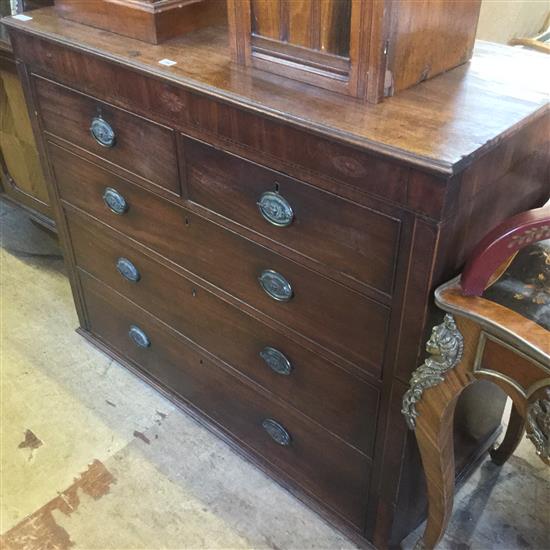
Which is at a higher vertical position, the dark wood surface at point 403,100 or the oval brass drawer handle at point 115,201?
the dark wood surface at point 403,100

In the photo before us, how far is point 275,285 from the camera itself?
110 centimetres

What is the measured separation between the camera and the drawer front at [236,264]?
1.01m

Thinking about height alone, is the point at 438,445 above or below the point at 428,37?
below

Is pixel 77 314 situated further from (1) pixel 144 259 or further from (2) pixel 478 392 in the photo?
(2) pixel 478 392

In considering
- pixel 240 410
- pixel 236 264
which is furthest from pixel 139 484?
pixel 236 264

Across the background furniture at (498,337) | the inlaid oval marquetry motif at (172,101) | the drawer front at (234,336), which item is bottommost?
the drawer front at (234,336)

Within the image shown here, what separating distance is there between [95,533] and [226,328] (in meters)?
0.52

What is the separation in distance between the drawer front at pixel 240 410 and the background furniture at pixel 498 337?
0.29 metres

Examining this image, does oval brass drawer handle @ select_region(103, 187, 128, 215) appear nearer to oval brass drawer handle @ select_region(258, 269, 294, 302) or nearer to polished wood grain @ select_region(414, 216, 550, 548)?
oval brass drawer handle @ select_region(258, 269, 294, 302)

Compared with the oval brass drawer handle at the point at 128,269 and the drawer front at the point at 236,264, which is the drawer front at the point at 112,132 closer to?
the drawer front at the point at 236,264

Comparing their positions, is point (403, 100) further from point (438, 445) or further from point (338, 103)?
point (438, 445)

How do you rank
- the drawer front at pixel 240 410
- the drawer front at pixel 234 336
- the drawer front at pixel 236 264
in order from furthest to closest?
the drawer front at pixel 240 410 < the drawer front at pixel 234 336 < the drawer front at pixel 236 264

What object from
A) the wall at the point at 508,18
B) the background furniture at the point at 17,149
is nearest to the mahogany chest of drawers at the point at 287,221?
the background furniture at the point at 17,149

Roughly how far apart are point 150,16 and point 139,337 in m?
0.77
